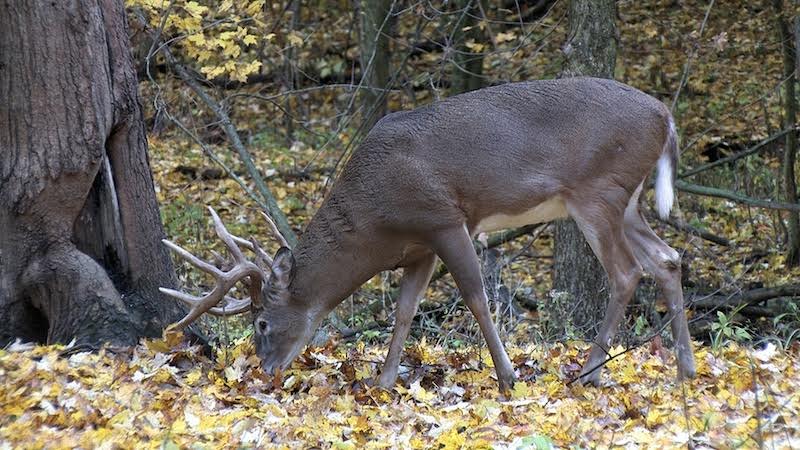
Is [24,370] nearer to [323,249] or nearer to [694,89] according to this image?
[323,249]

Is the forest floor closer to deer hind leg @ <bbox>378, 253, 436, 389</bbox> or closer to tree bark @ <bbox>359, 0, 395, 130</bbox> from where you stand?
deer hind leg @ <bbox>378, 253, 436, 389</bbox>

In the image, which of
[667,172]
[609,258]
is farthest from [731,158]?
[609,258]

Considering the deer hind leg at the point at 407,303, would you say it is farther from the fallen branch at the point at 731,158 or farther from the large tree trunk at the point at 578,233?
the fallen branch at the point at 731,158

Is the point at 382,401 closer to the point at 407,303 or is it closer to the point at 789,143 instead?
the point at 407,303

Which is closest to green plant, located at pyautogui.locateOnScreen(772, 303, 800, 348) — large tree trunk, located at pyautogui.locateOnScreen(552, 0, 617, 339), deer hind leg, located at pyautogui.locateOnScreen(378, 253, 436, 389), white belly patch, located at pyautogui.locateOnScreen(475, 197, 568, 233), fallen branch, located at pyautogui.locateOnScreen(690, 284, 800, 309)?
fallen branch, located at pyautogui.locateOnScreen(690, 284, 800, 309)

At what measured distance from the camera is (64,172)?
22.0 feet

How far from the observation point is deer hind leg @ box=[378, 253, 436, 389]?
7.18 meters

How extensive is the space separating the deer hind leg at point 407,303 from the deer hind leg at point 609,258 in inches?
43.5

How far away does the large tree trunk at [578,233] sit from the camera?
971cm

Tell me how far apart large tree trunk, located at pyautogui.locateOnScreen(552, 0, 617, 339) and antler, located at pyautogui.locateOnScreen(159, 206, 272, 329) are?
10.2 ft

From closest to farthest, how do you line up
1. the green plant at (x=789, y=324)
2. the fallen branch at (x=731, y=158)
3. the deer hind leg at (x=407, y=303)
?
the deer hind leg at (x=407, y=303), the green plant at (x=789, y=324), the fallen branch at (x=731, y=158)

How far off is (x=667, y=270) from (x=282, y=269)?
8.29 ft

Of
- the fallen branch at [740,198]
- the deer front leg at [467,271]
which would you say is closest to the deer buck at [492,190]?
the deer front leg at [467,271]

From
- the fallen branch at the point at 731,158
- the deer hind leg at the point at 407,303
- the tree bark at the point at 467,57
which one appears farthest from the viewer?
the tree bark at the point at 467,57
